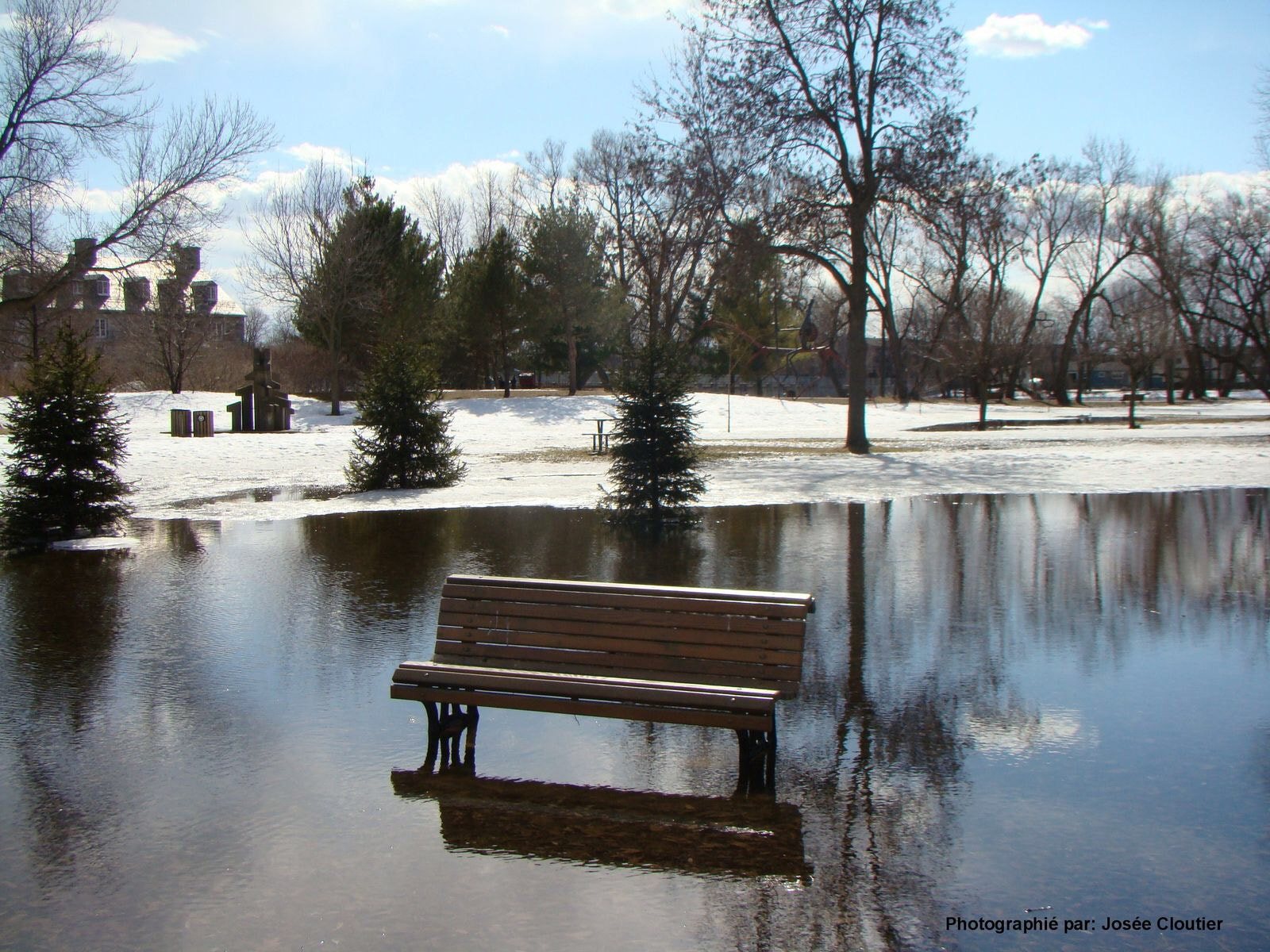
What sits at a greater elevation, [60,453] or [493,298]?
[493,298]

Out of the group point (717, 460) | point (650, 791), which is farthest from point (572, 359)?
point (650, 791)

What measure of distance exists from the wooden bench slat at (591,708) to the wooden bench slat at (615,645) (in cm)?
38

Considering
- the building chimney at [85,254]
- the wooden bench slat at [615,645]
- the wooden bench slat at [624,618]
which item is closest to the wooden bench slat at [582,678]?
the wooden bench slat at [615,645]

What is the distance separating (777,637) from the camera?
557cm

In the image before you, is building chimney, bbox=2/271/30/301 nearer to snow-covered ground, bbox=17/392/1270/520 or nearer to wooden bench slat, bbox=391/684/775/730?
snow-covered ground, bbox=17/392/1270/520

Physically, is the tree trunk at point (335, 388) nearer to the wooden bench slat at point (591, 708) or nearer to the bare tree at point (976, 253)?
the bare tree at point (976, 253)

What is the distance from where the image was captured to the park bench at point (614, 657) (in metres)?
5.29

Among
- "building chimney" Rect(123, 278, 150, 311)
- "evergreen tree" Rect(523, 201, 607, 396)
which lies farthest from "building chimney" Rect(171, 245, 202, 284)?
"evergreen tree" Rect(523, 201, 607, 396)

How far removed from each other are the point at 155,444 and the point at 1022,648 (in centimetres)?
2518

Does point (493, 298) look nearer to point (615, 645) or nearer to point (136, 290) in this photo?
point (136, 290)

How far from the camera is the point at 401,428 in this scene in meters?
19.2

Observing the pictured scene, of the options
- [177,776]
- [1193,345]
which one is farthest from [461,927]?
[1193,345]

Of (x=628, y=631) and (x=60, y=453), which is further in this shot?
(x=60, y=453)

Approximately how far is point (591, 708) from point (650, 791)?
1.64ft
